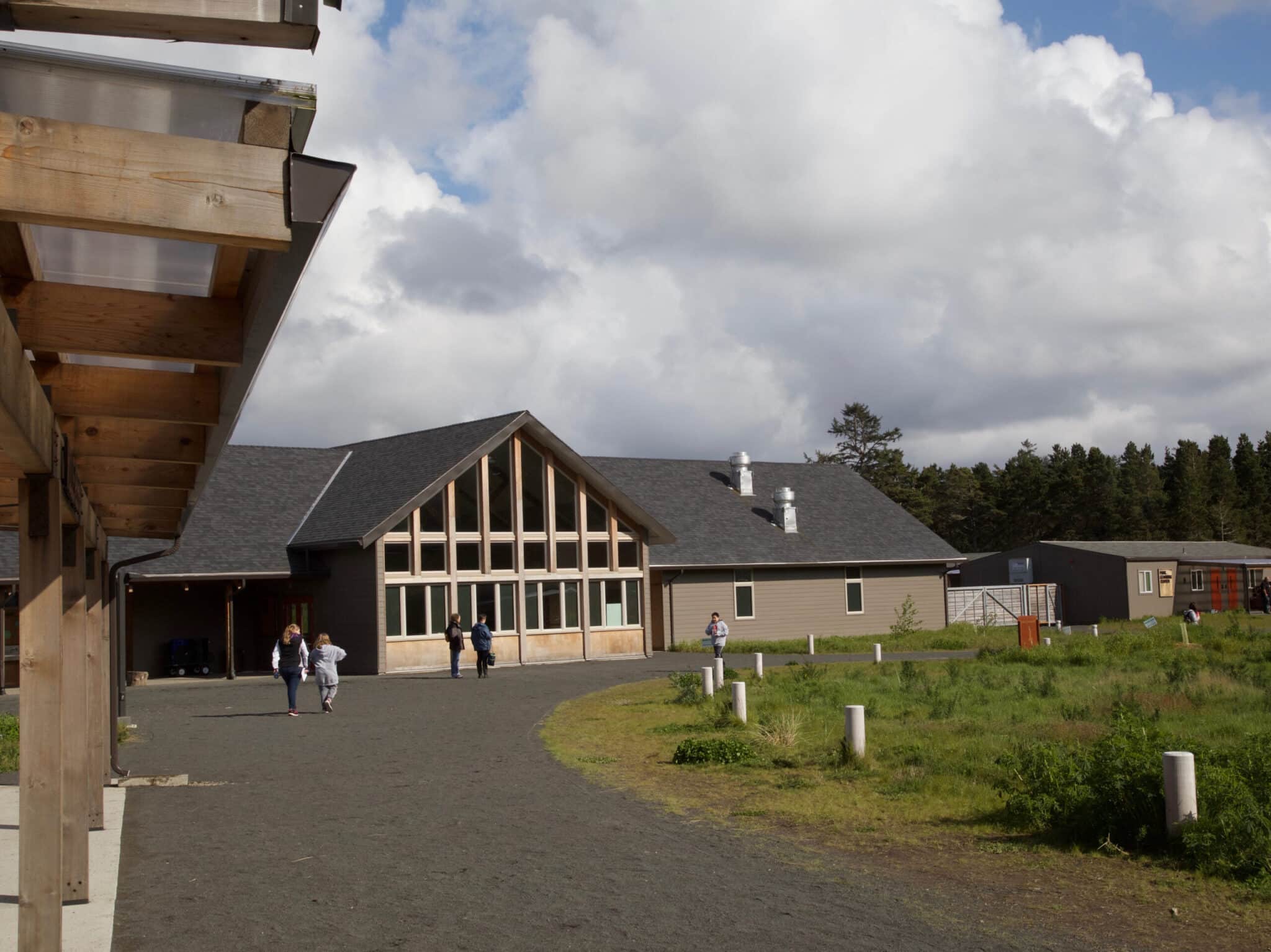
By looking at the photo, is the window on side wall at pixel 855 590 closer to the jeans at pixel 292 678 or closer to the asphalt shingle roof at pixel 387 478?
the asphalt shingle roof at pixel 387 478

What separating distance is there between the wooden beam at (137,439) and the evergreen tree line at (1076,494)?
89.4 metres

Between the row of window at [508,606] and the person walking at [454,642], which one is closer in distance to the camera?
the person walking at [454,642]

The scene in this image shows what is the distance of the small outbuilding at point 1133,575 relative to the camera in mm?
53219

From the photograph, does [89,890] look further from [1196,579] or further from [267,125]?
[1196,579]

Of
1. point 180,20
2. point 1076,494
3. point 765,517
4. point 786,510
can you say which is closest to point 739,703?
point 180,20

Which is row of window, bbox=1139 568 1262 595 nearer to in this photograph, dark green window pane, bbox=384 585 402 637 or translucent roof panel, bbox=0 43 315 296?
dark green window pane, bbox=384 585 402 637

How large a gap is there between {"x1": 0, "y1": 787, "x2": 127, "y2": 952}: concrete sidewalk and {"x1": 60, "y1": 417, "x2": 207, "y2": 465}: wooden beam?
2.87 meters

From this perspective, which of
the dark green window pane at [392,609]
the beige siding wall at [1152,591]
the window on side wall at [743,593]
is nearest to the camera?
the dark green window pane at [392,609]

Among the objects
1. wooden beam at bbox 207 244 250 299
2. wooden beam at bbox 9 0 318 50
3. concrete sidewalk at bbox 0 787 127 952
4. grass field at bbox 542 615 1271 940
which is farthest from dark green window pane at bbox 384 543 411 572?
wooden beam at bbox 9 0 318 50

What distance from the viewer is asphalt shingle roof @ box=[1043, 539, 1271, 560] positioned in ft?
179

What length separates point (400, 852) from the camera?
10.0 metres

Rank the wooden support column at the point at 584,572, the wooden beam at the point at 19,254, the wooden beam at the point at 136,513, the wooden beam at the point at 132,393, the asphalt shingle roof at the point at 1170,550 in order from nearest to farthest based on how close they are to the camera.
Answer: the wooden beam at the point at 19,254, the wooden beam at the point at 132,393, the wooden beam at the point at 136,513, the wooden support column at the point at 584,572, the asphalt shingle roof at the point at 1170,550

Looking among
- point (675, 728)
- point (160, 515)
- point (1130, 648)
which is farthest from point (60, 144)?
point (1130, 648)

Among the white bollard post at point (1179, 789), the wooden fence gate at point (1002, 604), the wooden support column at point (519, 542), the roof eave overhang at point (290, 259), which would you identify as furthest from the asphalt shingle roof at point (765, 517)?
the roof eave overhang at point (290, 259)
